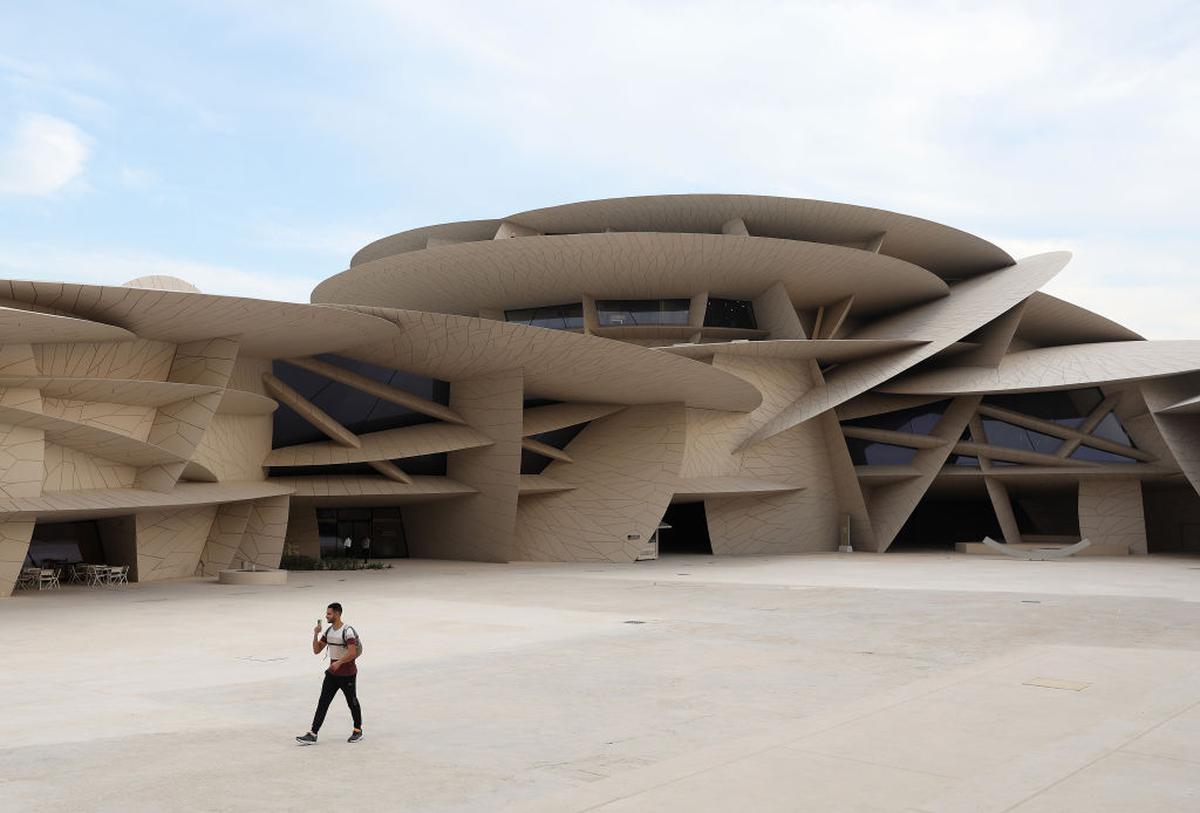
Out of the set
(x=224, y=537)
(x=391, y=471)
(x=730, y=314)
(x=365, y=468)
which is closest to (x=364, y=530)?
(x=365, y=468)

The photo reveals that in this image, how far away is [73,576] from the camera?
22.3 metres

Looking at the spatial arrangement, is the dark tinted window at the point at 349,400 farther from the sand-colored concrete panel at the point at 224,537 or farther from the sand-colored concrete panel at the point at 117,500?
the sand-colored concrete panel at the point at 117,500

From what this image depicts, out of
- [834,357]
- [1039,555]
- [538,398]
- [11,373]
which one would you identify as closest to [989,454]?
[1039,555]

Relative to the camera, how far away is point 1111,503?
1363 inches

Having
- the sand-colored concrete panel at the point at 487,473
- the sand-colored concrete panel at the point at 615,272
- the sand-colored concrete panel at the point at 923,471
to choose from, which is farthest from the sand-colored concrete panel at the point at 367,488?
the sand-colored concrete panel at the point at 923,471

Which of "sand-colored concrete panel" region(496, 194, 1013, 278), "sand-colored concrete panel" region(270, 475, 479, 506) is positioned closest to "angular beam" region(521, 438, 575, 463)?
"sand-colored concrete panel" region(270, 475, 479, 506)

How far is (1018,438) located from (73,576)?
99.2ft

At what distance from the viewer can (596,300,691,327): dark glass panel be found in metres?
35.0

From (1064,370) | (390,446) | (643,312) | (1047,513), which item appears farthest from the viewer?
(1047,513)

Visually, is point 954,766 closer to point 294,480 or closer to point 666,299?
point 294,480

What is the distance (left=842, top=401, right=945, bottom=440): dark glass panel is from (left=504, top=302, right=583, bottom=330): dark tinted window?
36.5 feet

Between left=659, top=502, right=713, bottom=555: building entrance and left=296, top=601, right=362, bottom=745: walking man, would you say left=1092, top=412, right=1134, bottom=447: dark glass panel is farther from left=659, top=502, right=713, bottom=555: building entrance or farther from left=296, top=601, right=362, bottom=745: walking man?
left=296, top=601, right=362, bottom=745: walking man

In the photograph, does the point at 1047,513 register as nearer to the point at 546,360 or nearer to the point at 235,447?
the point at 546,360

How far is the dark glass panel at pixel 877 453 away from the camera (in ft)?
120
